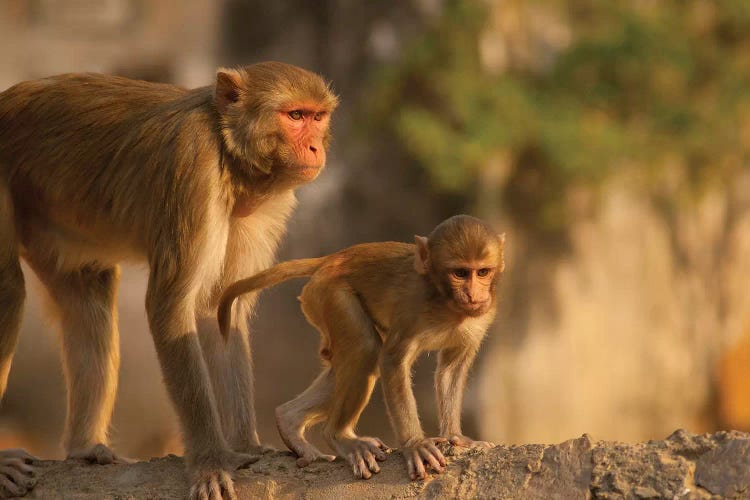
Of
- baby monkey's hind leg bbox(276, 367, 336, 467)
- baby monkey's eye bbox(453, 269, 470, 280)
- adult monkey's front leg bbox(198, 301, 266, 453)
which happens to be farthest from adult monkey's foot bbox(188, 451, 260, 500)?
baby monkey's eye bbox(453, 269, 470, 280)

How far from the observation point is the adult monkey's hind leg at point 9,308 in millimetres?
6645

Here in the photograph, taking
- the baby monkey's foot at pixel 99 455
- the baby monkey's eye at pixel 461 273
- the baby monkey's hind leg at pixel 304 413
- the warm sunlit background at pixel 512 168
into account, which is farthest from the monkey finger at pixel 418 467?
the warm sunlit background at pixel 512 168

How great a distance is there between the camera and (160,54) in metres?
15.8

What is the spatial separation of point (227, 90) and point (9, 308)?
1706mm

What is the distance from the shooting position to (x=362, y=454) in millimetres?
6031

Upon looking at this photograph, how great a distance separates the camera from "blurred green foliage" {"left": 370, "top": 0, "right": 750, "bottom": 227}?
14.9 meters

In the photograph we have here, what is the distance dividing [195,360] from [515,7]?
10349mm

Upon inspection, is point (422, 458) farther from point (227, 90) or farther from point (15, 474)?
point (15, 474)

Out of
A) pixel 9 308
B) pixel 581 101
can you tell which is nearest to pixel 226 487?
pixel 9 308

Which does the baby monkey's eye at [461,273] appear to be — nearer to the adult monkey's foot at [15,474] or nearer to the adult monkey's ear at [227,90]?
the adult monkey's ear at [227,90]

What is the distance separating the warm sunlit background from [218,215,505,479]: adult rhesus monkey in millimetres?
8275

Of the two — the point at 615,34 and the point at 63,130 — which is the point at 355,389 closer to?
the point at 63,130

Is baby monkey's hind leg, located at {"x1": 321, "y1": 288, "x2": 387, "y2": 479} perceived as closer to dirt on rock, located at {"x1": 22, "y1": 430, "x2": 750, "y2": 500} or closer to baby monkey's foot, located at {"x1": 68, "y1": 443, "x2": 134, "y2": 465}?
dirt on rock, located at {"x1": 22, "y1": 430, "x2": 750, "y2": 500}

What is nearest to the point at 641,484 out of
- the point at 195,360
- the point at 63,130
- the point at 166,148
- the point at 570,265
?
the point at 195,360
